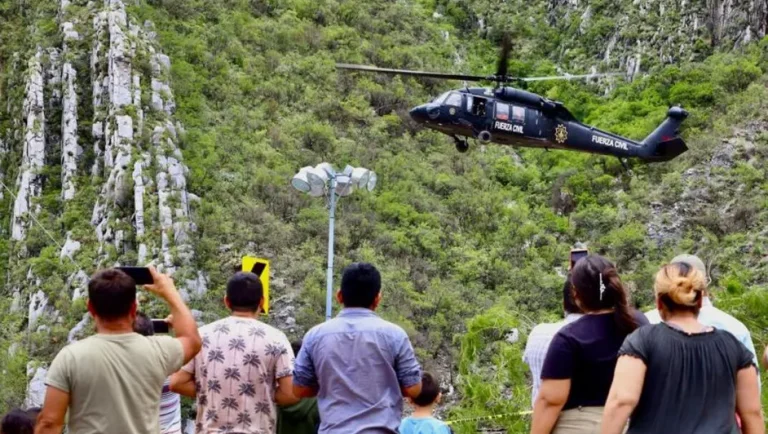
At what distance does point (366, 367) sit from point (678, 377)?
1558mm

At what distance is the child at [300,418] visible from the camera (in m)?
5.89

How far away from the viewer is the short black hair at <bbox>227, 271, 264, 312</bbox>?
540cm

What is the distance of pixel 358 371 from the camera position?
5.16 m

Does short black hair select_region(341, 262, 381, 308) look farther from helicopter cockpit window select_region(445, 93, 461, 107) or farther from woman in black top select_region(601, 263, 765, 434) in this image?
helicopter cockpit window select_region(445, 93, 461, 107)

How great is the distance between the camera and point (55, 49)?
34.2 meters

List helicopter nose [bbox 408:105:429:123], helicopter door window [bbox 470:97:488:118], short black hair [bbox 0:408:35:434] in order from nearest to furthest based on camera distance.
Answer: short black hair [bbox 0:408:35:434], helicopter door window [bbox 470:97:488:118], helicopter nose [bbox 408:105:429:123]

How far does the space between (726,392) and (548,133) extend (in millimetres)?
13597

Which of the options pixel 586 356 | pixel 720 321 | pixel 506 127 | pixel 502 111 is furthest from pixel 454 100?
pixel 586 356

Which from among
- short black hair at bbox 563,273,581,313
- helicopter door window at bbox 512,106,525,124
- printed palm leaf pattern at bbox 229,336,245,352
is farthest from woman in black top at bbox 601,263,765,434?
helicopter door window at bbox 512,106,525,124

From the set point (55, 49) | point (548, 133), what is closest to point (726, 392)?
point (548, 133)

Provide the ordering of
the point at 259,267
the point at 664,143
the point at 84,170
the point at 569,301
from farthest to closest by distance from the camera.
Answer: the point at 84,170 → the point at 664,143 → the point at 259,267 → the point at 569,301

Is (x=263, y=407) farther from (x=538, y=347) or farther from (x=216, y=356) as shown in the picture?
(x=538, y=347)

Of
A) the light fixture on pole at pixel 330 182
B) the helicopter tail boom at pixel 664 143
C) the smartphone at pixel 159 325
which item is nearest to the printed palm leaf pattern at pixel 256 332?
the smartphone at pixel 159 325

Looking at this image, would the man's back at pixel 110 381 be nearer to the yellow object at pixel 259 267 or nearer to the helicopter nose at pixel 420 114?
the yellow object at pixel 259 267
